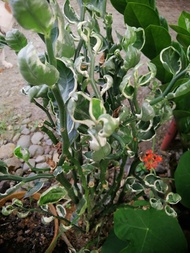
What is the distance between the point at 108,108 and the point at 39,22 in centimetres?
31

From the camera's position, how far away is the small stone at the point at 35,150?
3.86ft

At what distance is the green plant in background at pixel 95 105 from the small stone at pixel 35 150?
41 cm

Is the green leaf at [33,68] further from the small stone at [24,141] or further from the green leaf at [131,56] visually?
the small stone at [24,141]

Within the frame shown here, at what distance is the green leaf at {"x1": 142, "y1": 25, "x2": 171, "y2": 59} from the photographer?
0.71 metres

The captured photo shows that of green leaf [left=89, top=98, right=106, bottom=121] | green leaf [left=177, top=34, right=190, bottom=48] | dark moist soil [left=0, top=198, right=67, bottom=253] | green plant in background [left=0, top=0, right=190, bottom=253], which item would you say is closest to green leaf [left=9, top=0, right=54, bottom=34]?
green plant in background [left=0, top=0, right=190, bottom=253]

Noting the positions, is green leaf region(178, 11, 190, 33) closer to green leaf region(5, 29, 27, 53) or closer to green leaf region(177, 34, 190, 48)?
green leaf region(177, 34, 190, 48)

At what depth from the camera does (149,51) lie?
81 cm

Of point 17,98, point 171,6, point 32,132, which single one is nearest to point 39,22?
point 32,132

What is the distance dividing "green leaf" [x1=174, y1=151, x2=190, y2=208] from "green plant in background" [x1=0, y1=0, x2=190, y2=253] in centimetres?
9

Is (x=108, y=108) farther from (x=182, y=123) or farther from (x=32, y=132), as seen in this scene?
(x=32, y=132)

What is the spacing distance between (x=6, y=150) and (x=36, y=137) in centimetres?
12

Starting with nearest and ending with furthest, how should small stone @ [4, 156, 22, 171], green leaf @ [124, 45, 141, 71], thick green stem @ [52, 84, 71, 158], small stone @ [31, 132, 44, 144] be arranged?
thick green stem @ [52, 84, 71, 158], green leaf @ [124, 45, 141, 71], small stone @ [4, 156, 22, 171], small stone @ [31, 132, 44, 144]

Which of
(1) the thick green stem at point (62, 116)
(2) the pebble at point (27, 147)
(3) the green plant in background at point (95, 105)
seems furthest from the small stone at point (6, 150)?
(1) the thick green stem at point (62, 116)

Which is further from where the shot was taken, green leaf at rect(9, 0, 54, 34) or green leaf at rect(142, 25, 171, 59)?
green leaf at rect(142, 25, 171, 59)
